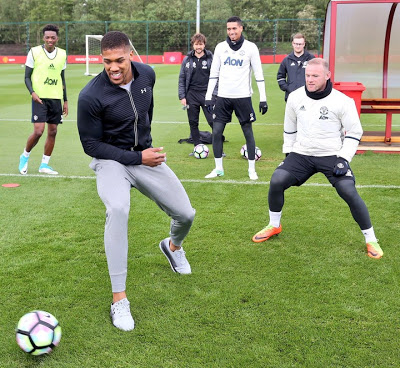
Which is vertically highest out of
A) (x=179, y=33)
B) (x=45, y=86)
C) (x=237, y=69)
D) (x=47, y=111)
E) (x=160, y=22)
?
(x=160, y=22)

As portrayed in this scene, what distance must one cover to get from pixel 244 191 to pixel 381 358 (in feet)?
15.0

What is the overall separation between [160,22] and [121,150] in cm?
4608

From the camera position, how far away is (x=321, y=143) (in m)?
5.60

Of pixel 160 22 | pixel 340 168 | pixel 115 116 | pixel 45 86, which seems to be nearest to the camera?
pixel 115 116

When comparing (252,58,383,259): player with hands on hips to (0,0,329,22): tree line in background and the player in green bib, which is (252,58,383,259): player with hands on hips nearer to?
the player in green bib

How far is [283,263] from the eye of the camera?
17.2 ft

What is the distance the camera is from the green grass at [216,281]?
12.2ft

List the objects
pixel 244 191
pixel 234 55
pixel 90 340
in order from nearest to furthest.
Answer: pixel 90 340 → pixel 244 191 → pixel 234 55

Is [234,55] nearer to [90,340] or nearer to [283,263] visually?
[283,263]

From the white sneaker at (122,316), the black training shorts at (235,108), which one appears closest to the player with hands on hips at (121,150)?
the white sneaker at (122,316)

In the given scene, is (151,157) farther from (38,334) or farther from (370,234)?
(370,234)

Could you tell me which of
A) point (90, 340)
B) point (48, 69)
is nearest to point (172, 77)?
point (48, 69)

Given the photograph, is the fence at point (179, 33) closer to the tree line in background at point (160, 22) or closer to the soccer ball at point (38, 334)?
the tree line in background at point (160, 22)

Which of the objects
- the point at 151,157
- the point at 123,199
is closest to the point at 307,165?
the point at 151,157
